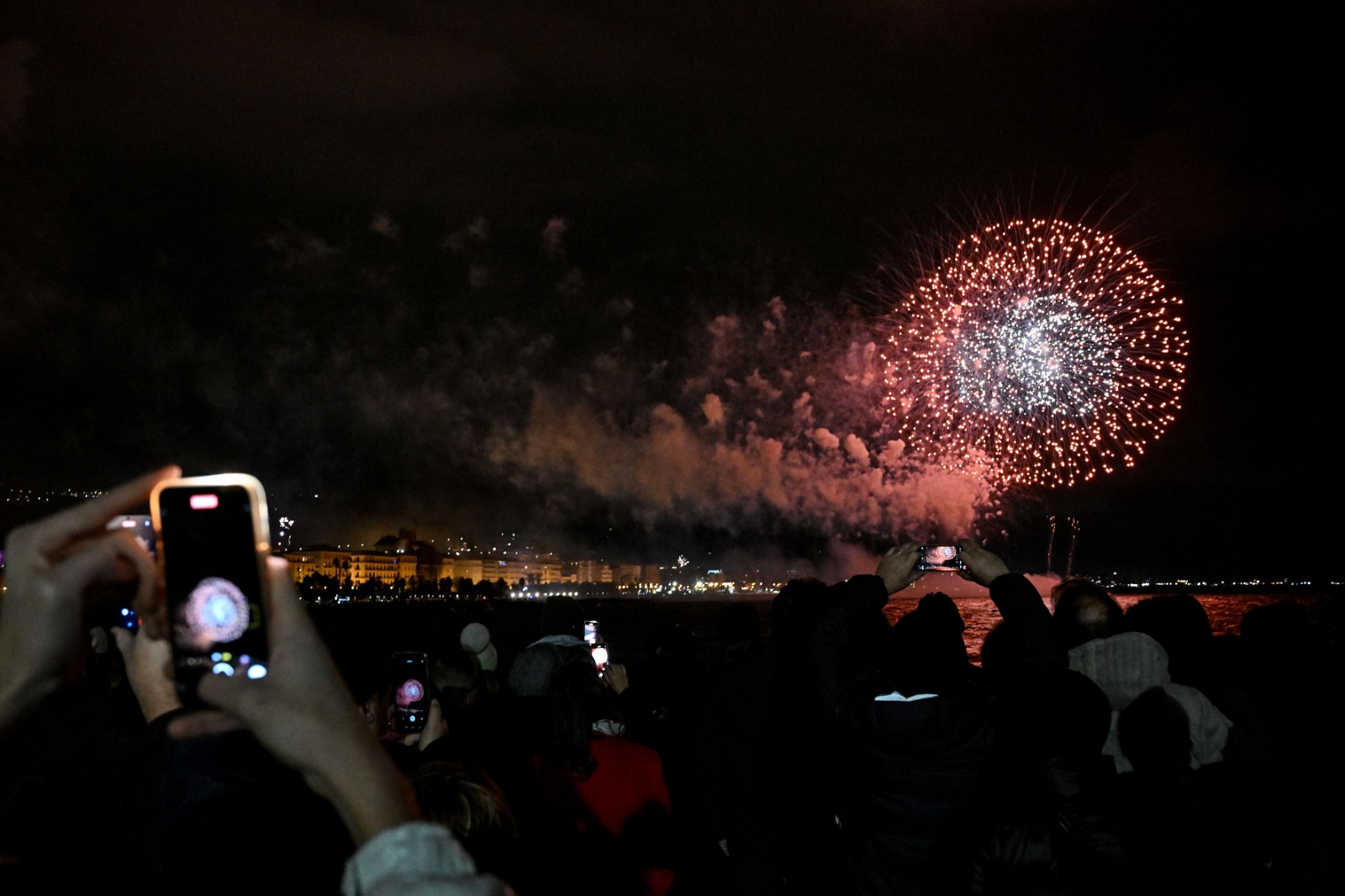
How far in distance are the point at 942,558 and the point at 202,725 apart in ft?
11.1

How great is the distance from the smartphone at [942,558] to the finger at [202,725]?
3.17 metres

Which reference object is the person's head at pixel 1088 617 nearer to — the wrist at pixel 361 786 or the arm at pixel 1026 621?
the arm at pixel 1026 621

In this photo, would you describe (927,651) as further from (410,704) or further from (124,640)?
(124,640)

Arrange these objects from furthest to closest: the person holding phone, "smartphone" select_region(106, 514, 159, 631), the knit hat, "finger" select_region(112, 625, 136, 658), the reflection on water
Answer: the reflection on water < the knit hat < "finger" select_region(112, 625, 136, 658) < "smartphone" select_region(106, 514, 159, 631) < the person holding phone

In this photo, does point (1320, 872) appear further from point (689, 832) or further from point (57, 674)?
point (689, 832)

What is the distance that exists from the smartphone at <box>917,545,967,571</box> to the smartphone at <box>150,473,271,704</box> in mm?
3162

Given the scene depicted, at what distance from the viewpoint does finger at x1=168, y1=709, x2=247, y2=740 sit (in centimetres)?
159

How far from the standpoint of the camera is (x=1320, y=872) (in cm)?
221

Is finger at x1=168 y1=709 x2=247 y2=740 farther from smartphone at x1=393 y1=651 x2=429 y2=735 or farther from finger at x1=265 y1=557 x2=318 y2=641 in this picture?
smartphone at x1=393 y1=651 x2=429 y2=735

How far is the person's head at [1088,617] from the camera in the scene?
202 inches

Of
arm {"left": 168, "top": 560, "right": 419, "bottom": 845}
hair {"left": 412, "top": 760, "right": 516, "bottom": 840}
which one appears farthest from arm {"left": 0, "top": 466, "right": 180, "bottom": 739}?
hair {"left": 412, "top": 760, "right": 516, "bottom": 840}

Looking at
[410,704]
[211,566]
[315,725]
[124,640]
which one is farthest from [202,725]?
[410,704]

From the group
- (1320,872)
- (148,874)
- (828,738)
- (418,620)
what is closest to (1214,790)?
(828,738)

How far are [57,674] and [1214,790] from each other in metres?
4.81
